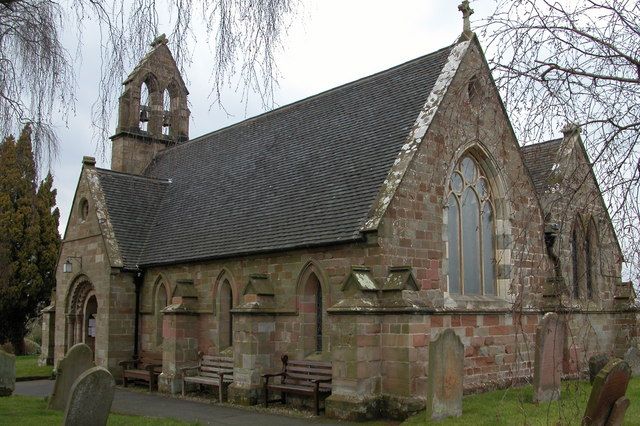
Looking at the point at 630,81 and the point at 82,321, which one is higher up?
the point at 630,81

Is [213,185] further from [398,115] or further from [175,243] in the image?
[398,115]

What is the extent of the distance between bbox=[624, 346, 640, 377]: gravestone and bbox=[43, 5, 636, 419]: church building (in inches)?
50.0

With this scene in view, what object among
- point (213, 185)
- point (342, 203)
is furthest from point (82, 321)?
point (342, 203)

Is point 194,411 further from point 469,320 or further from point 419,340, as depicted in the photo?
point 469,320

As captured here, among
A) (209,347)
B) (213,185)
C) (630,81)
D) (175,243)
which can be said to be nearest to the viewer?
(630,81)

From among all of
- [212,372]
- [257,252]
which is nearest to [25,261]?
[212,372]

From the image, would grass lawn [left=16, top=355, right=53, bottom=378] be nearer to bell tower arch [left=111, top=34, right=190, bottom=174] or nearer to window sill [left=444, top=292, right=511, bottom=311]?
bell tower arch [left=111, top=34, right=190, bottom=174]

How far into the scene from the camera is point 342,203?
52.2 feet

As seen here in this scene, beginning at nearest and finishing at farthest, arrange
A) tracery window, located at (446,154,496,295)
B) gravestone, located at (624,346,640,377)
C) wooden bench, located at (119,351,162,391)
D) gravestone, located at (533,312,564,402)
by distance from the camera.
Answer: gravestone, located at (533,312,564,402)
tracery window, located at (446,154,496,295)
gravestone, located at (624,346,640,377)
wooden bench, located at (119,351,162,391)

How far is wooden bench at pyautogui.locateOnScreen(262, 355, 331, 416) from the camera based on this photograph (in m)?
14.6

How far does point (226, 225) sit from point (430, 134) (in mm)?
7071

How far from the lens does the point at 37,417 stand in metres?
12.5

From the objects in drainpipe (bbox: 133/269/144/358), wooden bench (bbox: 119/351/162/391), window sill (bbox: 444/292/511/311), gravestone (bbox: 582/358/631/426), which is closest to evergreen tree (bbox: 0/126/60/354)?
drainpipe (bbox: 133/269/144/358)

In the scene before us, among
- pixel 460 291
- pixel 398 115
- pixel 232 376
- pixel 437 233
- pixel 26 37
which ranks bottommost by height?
pixel 232 376
